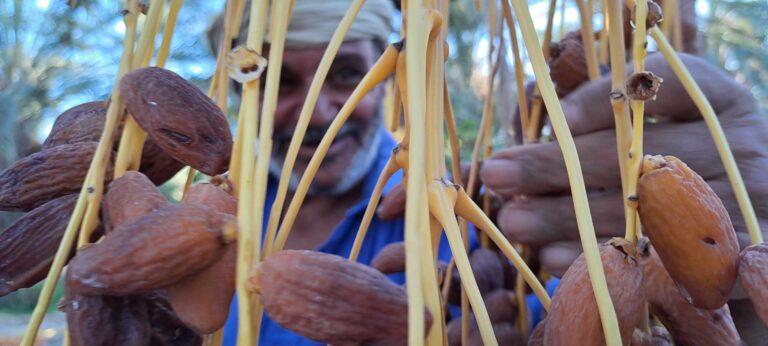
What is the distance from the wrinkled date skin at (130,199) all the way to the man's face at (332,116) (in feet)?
4.39

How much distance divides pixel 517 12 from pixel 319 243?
157 cm

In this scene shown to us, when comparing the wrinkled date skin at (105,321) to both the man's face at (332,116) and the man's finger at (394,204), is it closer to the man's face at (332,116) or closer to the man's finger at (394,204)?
the man's finger at (394,204)

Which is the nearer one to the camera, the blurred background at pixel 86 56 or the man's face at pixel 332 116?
the man's face at pixel 332 116

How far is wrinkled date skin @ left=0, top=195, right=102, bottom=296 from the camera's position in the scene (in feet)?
1.30

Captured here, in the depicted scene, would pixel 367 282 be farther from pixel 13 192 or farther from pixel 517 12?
pixel 13 192

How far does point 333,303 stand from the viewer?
31 cm

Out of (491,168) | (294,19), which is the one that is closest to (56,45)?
(294,19)

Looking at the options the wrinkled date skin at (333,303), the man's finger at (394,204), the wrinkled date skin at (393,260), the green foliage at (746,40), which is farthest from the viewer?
the green foliage at (746,40)

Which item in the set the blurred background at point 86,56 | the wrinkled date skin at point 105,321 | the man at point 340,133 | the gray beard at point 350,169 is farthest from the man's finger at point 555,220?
the blurred background at point 86,56

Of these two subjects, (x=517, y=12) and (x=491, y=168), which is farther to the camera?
(x=491, y=168)

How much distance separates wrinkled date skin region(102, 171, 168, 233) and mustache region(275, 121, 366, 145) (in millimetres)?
1367

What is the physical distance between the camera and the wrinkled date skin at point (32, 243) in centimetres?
40

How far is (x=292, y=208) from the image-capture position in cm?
34

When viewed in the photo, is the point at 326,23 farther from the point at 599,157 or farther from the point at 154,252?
the point at 154,252
